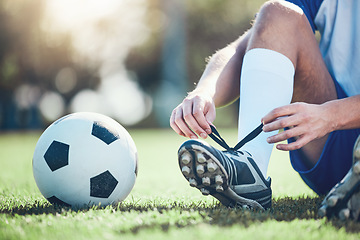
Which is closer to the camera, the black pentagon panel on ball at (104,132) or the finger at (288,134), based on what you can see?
the finger at (288,134)

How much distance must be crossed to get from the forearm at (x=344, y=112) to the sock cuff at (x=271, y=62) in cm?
31

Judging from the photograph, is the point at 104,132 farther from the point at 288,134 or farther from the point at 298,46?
the point at 298,46

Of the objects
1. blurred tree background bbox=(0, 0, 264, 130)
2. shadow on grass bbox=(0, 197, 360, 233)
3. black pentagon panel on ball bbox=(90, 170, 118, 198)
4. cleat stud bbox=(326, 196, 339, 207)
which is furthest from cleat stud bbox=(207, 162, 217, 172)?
blurred tree background bbox=(0, 0, 264, 130)

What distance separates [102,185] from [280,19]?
125 cm

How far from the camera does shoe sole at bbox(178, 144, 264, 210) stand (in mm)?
1604

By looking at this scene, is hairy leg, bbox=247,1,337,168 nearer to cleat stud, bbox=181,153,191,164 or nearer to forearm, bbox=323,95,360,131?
forearm, bbox=323,95,360,131

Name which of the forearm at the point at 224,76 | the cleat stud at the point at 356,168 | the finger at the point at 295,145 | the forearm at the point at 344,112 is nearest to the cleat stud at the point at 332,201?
the cleat stud at the point at 356,168

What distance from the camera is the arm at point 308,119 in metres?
1.62

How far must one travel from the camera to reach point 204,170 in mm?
1617

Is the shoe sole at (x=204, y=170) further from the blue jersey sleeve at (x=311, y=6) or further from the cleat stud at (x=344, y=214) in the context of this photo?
the blue jersey sleeve at (x=311, y=6)

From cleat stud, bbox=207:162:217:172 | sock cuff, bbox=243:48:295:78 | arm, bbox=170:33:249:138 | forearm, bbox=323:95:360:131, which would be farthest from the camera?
sock cuff, bbox=243:48:295:78

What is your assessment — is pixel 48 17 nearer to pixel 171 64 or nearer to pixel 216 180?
pixel 171 64

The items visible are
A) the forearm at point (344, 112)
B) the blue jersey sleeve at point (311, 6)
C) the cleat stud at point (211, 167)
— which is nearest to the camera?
the cleat stud at point (211, 167)

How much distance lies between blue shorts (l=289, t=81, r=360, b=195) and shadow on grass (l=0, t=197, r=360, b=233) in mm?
144
